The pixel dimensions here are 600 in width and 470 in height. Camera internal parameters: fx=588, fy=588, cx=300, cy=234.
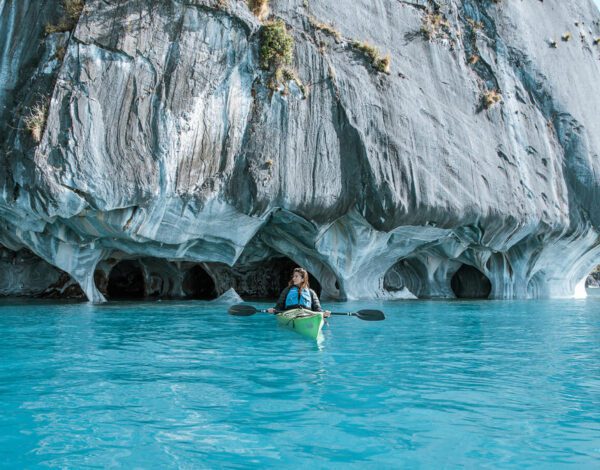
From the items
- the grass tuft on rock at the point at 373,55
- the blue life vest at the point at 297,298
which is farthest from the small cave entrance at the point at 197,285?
the blue life vest at the point at 297,298

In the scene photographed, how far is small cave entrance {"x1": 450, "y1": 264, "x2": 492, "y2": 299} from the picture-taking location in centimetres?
3450

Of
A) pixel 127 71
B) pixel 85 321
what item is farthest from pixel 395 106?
pixel 85 321

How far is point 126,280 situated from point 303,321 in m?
27.8

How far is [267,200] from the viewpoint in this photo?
20938 mm

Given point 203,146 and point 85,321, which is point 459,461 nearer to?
point 85,321

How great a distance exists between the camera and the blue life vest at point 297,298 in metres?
12.9

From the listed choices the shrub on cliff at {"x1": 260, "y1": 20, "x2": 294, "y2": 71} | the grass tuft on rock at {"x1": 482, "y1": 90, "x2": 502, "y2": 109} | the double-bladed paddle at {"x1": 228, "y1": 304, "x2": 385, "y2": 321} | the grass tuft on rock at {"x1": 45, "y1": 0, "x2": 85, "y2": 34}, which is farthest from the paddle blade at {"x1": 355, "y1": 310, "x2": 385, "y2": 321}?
the grass tuft on rock at {"x1": 482, "y1": 90, "x2": 502, "y2": 109}

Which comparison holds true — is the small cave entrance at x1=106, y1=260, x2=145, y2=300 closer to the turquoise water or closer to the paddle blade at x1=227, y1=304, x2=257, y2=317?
the paddle blade at x1=227, y1=304, x2=257, y2=317

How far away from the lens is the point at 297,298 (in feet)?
42.8

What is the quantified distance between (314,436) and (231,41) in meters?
18.0

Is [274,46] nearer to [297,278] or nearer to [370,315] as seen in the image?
[297,278]

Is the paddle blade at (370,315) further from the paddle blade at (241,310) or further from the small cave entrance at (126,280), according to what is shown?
the small cave entrance at (126,280)

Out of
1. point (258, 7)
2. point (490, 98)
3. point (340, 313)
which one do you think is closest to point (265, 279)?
point (490, 98)

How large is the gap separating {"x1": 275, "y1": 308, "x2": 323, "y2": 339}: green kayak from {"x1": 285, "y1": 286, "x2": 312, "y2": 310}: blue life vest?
0.47 meters
